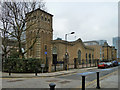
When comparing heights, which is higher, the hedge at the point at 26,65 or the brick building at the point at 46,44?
the brick building at the point at 46,44

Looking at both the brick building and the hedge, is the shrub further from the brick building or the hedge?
the brick building

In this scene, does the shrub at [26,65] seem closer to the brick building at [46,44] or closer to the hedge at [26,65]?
the hedge at [26,65]

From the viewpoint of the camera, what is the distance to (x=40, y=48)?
31625mm

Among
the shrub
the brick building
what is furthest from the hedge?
the brick building

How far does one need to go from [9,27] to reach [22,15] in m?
3.30

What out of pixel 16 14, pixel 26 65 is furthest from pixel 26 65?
pixel 16 14

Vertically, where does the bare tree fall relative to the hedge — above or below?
above

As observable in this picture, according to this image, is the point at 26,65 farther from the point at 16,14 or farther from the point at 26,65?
the point at 16,14

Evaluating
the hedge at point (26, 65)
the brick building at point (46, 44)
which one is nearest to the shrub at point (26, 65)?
the hedge at point (26, 65)

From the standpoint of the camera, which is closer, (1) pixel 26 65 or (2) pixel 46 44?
(1) pixel 26 65

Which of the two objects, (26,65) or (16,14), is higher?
(16,14)

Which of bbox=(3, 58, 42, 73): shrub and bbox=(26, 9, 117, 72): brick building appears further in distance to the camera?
bbox=(26, 9, 117, 72): brick building

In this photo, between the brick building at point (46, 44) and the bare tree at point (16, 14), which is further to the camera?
the brick building at point (46, 44)

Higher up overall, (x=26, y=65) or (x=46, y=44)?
(x=46, y=44)
